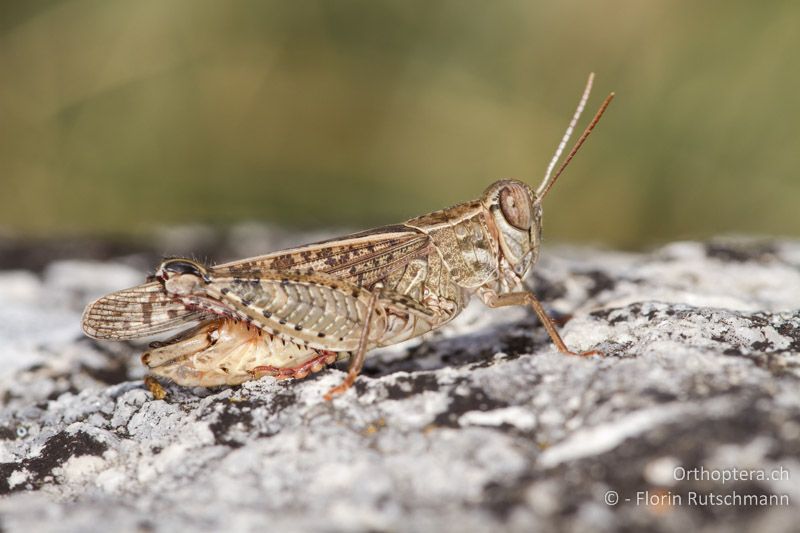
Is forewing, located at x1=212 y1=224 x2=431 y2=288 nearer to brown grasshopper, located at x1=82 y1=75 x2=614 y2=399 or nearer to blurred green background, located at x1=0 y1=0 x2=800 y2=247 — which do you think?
brown grasshopper, located at x1=82 y1=75 x2=614 y2=399

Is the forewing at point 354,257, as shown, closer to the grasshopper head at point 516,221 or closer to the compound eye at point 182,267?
the compound eye at point 182,267

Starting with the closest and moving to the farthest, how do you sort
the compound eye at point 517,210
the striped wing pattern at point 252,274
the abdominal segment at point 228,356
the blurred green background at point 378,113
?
the abdominal segment at point 228,356 → the striped wing pattern at point 252,274 → the compound eye at point 517,210 → the blurred green background at point 378,113

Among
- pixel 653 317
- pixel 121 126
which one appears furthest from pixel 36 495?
pixel 121 126

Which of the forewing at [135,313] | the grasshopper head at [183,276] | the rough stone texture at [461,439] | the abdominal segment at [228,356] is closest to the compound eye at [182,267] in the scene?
the grasshopper head at [183,276]

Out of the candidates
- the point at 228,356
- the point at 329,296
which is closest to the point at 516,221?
the point at 329,296

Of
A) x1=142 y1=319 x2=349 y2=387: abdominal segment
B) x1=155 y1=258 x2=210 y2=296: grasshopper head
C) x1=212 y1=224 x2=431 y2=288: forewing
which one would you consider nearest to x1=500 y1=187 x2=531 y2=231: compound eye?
x1=212 y1=224 x2=431 y2=288: forewing

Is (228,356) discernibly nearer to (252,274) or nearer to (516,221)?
(252,274)
